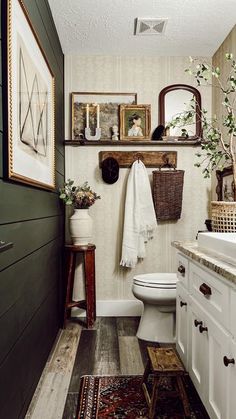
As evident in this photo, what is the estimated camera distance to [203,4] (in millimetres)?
2521

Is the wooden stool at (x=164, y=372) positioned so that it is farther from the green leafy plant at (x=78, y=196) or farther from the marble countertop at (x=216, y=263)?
the green leafy plant at (x=78, y=196)

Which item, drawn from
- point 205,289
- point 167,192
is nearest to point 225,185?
point 167,192

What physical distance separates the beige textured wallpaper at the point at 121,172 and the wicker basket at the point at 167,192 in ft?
0.50

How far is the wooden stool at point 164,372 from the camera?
174cm

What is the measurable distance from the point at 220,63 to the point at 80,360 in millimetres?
2651

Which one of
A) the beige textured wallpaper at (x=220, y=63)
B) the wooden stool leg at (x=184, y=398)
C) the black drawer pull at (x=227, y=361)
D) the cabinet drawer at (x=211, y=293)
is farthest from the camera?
the beige textured wallpaper at (x=220, y=63)

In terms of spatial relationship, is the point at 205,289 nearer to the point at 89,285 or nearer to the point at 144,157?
the point at 89,285

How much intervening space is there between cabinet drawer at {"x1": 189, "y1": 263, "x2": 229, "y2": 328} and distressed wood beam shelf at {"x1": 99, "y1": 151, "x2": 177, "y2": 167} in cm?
169

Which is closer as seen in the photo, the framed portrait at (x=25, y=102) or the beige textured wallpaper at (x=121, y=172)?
the framed portrait at (x=25, y=102)

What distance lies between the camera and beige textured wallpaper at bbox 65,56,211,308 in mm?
3416

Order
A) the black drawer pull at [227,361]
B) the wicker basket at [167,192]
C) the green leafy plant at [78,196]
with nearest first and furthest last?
the black drawer pull at [227,361] < the green leafy plant at [78,196] < the wicker basket at [167,192]

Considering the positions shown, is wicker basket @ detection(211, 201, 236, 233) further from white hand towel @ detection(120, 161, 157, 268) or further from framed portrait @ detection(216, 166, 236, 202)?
white hand towel @ detection(120, 161, 157, 268)

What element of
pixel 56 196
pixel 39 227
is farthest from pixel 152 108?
pixel 39 227

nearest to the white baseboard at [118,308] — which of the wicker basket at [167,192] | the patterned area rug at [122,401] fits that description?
the wicker basket at [167,192]
